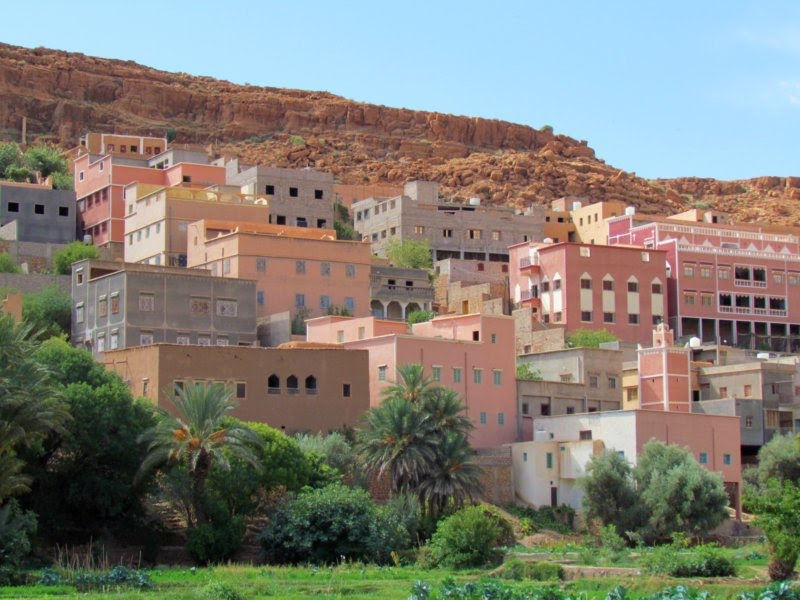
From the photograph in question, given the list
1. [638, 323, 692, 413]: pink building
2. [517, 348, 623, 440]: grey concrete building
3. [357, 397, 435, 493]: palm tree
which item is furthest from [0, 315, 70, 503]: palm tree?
[638, 323, 692, 413]: pink building

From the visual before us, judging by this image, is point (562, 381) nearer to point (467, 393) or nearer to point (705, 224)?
point (467, 393)

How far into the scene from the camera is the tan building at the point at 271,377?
59250 millimetres

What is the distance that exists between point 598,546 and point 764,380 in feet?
69.9

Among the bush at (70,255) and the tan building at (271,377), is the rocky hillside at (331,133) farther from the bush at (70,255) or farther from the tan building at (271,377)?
the tan building at (271,377)

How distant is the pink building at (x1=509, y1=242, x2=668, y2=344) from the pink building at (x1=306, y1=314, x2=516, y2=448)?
66.9ft

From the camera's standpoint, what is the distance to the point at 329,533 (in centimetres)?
4991

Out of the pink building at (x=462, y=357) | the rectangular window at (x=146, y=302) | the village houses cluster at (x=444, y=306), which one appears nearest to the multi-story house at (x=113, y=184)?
the village houses cluster at (x=444, y=306)

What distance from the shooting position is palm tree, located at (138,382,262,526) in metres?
50.0

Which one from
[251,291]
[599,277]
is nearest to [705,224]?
[599,277]

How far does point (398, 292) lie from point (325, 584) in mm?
47652

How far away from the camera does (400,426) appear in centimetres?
5625

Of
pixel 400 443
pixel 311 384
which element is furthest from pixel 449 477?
pixel 311 384

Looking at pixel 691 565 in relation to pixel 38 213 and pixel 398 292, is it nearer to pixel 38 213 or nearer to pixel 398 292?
pixel 398 292

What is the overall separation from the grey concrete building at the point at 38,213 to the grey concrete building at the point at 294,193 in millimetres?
10482
